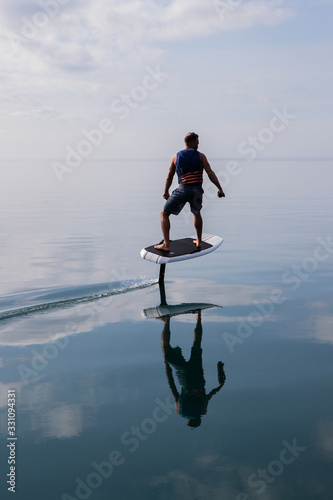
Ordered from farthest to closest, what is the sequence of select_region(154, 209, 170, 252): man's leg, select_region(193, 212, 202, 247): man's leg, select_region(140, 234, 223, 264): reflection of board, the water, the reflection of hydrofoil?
select_region(193, 212, 202, 247): man's leg
select_region(154, 209, 170, 252): man's leg
select_region(140, 234, 223, 264): reflection of board
the reflection of hydrofoil
the water

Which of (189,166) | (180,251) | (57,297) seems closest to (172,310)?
(180,251)

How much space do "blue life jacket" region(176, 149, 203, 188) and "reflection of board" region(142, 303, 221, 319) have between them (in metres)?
2.65

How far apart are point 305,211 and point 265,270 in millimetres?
14996

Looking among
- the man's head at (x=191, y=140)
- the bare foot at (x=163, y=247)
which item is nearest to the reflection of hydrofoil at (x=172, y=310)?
the bare foot at (x=163, y=247)

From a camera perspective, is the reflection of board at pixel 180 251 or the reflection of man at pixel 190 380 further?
the reflection of board at pixel 180 251

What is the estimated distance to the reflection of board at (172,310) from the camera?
340 inches

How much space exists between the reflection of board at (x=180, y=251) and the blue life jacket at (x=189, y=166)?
1.43 meters

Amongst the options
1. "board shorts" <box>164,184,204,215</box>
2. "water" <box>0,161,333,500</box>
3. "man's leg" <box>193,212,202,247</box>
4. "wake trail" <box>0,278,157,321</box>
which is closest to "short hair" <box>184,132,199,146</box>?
"board shorts" <box>164,184,204,215</box>

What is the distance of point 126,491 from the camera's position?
3.86 metres

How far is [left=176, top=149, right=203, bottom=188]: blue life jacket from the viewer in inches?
403

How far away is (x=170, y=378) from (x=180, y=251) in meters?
4.97

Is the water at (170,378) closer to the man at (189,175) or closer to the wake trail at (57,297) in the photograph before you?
the wake trail at (57,297)

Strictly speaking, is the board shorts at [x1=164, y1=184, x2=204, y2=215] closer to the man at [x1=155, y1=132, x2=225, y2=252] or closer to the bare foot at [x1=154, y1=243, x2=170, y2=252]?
the man at [x1=155, y1=132, x2=225, y2=252]

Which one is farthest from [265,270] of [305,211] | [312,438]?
[305,211]
